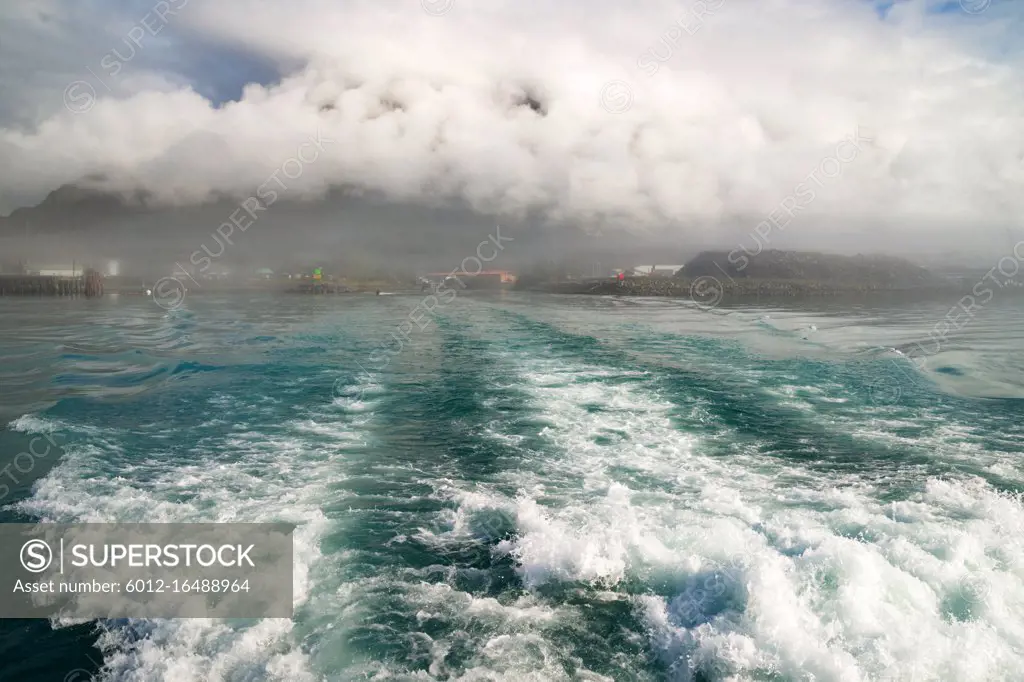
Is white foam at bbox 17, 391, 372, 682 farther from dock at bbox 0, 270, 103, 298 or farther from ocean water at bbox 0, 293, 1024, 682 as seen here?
dock at bbox 0, 270, 103, 298

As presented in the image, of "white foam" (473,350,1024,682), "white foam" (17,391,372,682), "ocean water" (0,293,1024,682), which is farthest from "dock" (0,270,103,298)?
"white foam" (473,350,1024,682)

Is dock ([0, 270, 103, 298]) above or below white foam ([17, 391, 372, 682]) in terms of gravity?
above

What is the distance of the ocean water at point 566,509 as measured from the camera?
262 inches

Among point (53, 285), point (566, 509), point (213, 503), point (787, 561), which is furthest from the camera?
point (53, 285)

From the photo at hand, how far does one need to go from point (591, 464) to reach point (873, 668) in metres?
7.11

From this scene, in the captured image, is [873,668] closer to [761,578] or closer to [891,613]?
[891,613]

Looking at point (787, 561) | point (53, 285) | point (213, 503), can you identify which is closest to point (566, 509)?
point (787, 561)

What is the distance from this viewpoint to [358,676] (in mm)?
6305

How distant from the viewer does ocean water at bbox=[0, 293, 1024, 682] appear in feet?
21.8

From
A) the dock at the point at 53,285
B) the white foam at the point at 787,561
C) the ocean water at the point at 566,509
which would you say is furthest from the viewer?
the dock at the point at 53,285

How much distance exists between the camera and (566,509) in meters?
10.4

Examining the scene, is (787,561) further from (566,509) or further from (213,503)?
(213,503)

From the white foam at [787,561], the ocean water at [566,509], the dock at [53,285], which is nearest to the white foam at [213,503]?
the ocean water at [566,509]

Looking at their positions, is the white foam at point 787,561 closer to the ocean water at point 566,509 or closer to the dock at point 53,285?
the ocean water at point 566,509
